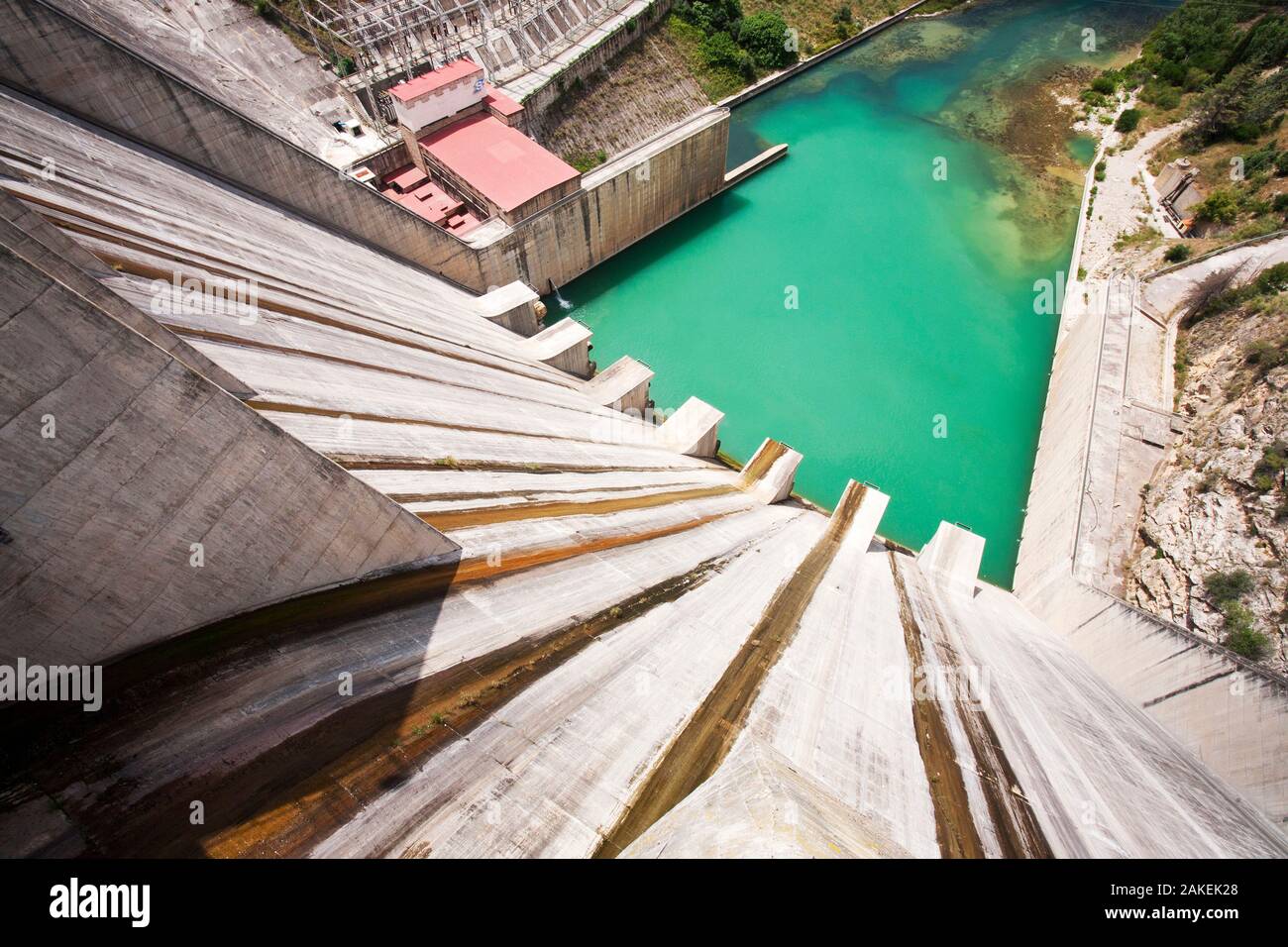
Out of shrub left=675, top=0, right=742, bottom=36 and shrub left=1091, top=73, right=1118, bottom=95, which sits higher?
shrub left=675, top=0, right=742, bottom=36

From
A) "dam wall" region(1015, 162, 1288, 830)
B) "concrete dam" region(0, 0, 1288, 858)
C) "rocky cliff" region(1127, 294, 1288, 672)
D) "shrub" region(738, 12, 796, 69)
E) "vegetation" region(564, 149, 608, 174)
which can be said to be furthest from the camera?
"shrub" region(738, 12, 796, 69)

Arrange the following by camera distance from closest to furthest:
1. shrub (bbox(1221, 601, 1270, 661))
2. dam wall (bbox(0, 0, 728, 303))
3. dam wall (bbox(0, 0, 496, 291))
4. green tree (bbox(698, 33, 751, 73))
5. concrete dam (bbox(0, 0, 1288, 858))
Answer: concrete dam (bbox(0, 0, 1288, 858))
dam wall (bbox(0, 0, 496, 291))
dam wall (bbox(0, 0, 728, 303))
shrub (bbox(1221, 601, 1270, 661))
green tree (bbox(698, 33, 751, 73))

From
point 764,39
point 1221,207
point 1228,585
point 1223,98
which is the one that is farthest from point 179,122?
point 1223,98

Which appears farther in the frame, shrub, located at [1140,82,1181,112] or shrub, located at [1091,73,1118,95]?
shrub, located at [1091,73,1118,95]

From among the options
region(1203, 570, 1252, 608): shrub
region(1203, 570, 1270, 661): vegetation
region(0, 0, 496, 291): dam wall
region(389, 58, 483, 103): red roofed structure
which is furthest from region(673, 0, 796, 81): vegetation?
region(1203, 570, 1270, 661): vegetation

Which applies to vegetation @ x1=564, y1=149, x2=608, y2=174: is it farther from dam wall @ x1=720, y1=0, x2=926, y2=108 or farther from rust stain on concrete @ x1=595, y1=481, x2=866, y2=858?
rust stain on concrete @ x1=595, y1=481, x2=866, y2=858

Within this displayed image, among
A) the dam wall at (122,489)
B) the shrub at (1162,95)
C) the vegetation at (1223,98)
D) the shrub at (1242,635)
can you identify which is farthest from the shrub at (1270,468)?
the shrub at (1162,95)
